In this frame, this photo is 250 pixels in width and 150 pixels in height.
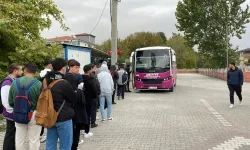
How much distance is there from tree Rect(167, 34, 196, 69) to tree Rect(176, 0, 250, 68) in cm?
3196

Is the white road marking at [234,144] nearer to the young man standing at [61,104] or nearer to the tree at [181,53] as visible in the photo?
the young man standing at [61,104]

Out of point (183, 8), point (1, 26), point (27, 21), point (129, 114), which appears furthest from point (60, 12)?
point (183, 8)

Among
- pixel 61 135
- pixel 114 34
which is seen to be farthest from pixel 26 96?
pixel 114 34

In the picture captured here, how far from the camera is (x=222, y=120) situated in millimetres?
9000

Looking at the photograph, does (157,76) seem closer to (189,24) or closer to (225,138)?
(225,138)

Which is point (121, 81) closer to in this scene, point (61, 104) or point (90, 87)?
point (90, 87)

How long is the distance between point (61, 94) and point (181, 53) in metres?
70.1

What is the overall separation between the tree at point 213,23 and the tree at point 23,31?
28.1 metres

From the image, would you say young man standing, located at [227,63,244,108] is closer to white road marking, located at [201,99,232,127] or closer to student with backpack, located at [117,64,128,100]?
white road marking, located at [201,99,232,127]

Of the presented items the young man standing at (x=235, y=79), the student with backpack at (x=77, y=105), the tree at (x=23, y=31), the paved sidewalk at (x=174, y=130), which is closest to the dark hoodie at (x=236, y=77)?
the young man standing at (x=235, y=79)

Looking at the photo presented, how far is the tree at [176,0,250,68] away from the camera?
3519 centimetres

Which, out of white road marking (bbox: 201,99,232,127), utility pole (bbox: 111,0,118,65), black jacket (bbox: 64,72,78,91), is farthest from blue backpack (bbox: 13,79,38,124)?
utility pole (bbox: 111,0,118,65)

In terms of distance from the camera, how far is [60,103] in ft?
13.8

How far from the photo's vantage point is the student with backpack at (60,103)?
418 cm
